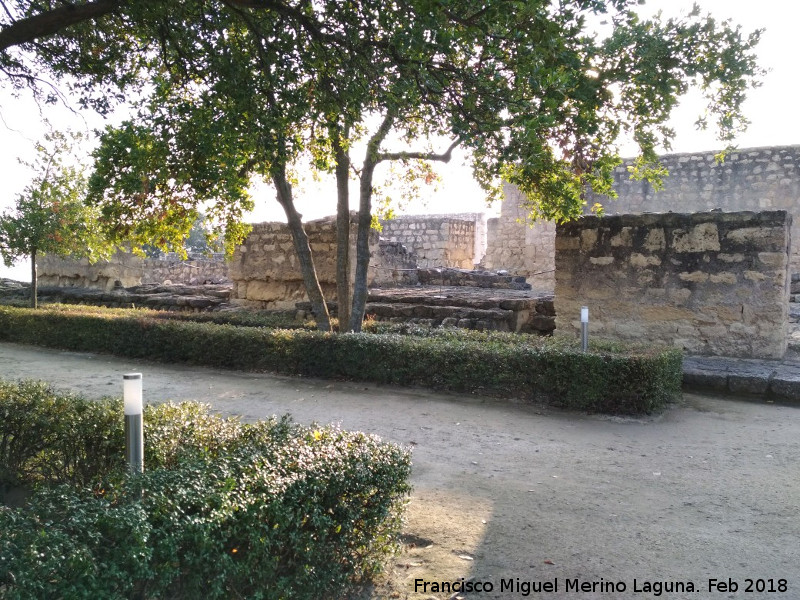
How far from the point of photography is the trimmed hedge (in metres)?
6.13

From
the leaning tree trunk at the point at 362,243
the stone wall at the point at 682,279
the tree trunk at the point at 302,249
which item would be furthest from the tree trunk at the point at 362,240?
the stone wall at the point at 682,279

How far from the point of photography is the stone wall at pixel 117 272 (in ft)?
57.4

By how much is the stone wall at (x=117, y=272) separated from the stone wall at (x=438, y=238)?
18.8 ft

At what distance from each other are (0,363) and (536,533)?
27.3 ft

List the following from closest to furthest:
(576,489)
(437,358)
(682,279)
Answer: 1. (576,489)
2. (437,358)
3. (682,279)

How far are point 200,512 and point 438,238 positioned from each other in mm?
17831

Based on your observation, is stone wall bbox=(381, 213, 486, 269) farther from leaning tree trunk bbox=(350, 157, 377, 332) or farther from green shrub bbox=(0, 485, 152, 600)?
green shrub bbox=(0, 485, 152, 600)

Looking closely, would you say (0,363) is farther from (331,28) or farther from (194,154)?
(331,28)

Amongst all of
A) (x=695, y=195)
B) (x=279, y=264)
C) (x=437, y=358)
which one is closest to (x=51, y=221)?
(x=279, y=264)

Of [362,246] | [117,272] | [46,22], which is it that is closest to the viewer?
[46,22]

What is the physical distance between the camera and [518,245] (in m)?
18.7

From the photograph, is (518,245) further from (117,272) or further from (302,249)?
(117,272)

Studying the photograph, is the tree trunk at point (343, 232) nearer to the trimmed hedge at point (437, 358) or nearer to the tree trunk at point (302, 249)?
the tree trunk at point (302, 249)

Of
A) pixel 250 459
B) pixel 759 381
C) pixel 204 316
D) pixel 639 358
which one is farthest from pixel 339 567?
pixel 204 316
